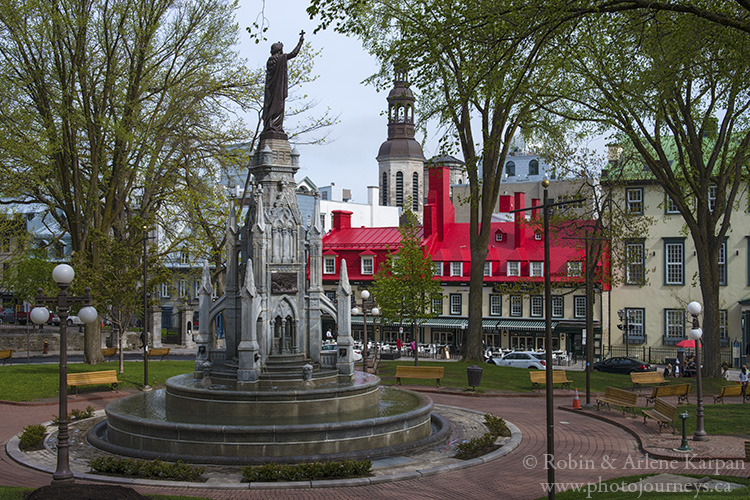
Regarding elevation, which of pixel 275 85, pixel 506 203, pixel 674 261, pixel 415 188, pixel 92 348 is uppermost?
pixel 415 188

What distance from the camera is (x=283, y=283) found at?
20.1m

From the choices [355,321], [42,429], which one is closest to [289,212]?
[42,429]

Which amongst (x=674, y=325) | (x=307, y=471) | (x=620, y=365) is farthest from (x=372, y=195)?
(x=307, y=471)

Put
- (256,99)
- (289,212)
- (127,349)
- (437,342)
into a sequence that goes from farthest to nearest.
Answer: (437,342)
(127,349)
(256,99)
(289,212)

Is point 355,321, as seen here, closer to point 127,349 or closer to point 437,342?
point 437,342

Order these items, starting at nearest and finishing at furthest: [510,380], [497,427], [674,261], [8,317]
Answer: [497,427] < [510,380] < [674,261] < [8,317]

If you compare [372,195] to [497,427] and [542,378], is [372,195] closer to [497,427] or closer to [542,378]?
[542,378]

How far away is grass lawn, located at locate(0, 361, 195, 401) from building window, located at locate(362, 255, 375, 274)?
83.1 ft

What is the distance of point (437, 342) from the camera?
53.4 meters

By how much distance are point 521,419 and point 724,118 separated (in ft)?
51.3

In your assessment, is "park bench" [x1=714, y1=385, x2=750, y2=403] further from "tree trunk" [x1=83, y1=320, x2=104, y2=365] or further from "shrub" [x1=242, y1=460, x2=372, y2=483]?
"tree trunk" [x1=83, y1=320, x2=104, y2=365]

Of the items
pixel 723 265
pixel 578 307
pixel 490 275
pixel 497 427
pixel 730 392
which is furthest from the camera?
pixel 490 275

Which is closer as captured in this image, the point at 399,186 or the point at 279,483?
the point at 279,483

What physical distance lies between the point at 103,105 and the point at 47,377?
11.0m
